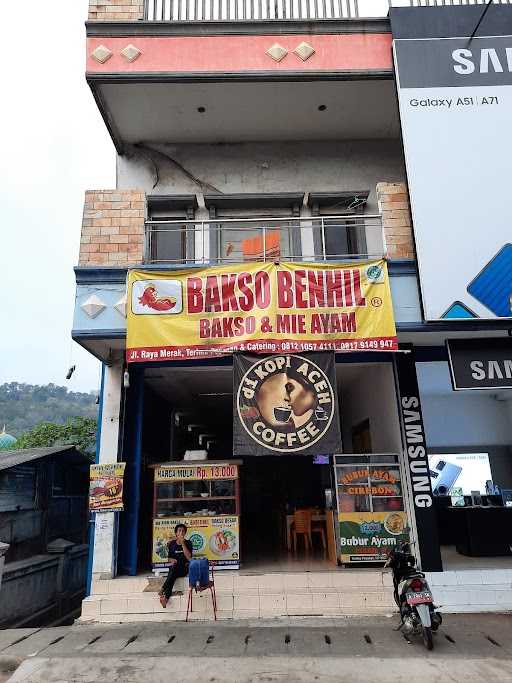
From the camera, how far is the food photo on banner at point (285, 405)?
25.9 feet

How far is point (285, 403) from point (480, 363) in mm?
3534

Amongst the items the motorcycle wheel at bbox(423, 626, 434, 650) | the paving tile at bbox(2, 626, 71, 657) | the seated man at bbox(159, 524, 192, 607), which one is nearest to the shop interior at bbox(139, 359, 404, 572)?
the seated man at bbox(159, 524, 192, 607)

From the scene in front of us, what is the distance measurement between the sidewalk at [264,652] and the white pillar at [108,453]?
39.3 inches

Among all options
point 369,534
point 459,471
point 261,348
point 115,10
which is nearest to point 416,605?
point 369,534

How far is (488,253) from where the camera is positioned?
8320 mm

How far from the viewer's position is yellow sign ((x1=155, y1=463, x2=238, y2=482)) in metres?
9.36

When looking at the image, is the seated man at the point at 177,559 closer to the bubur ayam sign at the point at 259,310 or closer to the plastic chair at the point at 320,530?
the bubur ayam sign at the point at 259,310

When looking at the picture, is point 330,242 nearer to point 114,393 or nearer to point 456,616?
point 114,393

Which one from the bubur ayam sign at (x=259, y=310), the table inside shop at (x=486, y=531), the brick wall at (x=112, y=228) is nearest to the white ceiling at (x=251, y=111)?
the brick wall at (x=112, y=228)

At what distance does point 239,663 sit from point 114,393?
5027mm

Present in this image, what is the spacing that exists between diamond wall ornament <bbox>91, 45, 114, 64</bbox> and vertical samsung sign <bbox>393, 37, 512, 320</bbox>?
17.9 feet

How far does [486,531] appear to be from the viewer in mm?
10562

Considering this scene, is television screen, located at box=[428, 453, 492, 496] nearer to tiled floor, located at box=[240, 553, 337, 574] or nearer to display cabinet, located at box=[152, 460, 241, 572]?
tiled floor, located at box=[240, 553, 337, 574]

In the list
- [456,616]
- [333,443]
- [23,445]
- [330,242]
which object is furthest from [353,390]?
[23,445]
